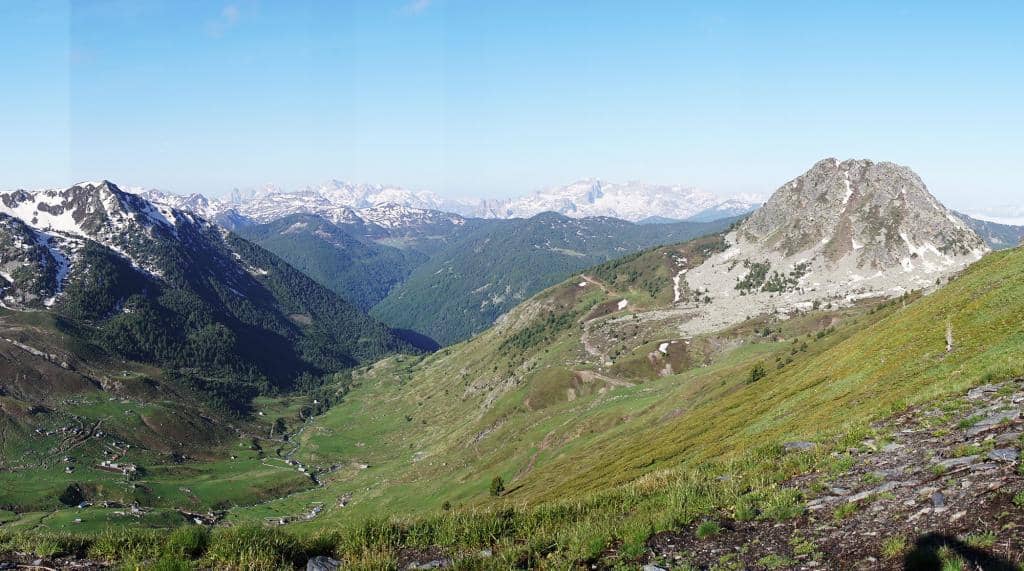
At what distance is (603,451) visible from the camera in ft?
291

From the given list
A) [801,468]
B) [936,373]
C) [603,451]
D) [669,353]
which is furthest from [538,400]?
[801,468]

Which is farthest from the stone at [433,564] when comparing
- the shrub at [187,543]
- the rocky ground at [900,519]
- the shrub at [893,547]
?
the shrub at [893,547]

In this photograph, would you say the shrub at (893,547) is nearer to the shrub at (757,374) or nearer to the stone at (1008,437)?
the stone at (1008,437)

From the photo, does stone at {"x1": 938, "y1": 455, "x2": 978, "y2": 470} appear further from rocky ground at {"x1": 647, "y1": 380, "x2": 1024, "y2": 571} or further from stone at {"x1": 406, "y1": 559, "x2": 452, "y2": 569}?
stone at {"x1": 406, "y1": 559, "x2": 452, "y2": 569}

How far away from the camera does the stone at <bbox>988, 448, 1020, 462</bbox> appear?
562 inches

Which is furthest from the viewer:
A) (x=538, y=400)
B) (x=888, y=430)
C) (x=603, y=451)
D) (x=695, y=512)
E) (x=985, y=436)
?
(x=538, y=400)

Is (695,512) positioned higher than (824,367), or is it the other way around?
(695,512)

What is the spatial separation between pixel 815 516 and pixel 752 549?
2830 mm

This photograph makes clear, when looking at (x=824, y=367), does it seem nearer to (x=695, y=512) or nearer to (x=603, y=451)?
(x=603, y=451)

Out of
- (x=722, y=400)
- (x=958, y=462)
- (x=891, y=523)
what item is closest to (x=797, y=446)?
Answer: (x=958, y=462)

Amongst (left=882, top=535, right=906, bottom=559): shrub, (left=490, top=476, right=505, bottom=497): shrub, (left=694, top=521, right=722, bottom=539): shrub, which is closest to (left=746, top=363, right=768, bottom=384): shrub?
(left=490, top=476, right=505, bottom=497): shrub

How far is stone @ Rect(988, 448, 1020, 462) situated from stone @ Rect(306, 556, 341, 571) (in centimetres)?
1800

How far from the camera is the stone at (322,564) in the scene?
12500mm

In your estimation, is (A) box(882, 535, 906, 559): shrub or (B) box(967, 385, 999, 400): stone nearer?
(A) box(882, 535, 906, 559): shrub
